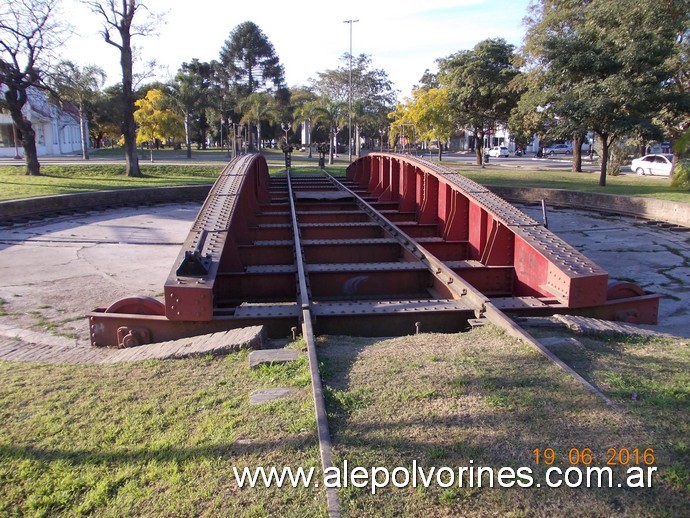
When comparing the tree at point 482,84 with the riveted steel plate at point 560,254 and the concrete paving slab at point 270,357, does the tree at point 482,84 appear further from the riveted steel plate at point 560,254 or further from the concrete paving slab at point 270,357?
the concrete paving slab at point 270,357

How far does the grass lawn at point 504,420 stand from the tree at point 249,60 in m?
74.4

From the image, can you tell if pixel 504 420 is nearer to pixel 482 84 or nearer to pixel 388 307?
pixel 388 307

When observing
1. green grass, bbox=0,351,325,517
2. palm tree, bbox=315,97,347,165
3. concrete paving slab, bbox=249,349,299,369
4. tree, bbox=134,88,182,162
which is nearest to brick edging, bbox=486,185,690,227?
concrete paving slab, bbox=249,349,299,369

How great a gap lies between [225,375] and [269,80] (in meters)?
76.8

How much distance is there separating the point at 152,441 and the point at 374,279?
163 inches

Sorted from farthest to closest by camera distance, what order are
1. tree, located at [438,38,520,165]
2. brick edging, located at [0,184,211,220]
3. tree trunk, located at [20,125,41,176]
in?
tree, located at [438,38,520,165], tree trunk, located at [20,125,41,176], brick edging, located at [0,184,211,220]

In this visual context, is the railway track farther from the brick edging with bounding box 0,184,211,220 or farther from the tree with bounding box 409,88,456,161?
the tree with bounding box 409,88,456,161

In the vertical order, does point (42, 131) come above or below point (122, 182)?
above

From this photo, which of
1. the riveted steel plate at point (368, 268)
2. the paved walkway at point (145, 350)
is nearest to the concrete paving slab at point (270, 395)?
the paved walkway at point (145, 350)

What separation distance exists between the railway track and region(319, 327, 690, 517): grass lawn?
157mm

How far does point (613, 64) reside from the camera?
20.8 metres

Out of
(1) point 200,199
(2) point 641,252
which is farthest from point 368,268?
(1) point 200,199

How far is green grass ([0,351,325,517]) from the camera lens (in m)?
2.54

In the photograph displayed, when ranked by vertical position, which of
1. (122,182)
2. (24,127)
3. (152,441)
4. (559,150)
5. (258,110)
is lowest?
(152,441)
